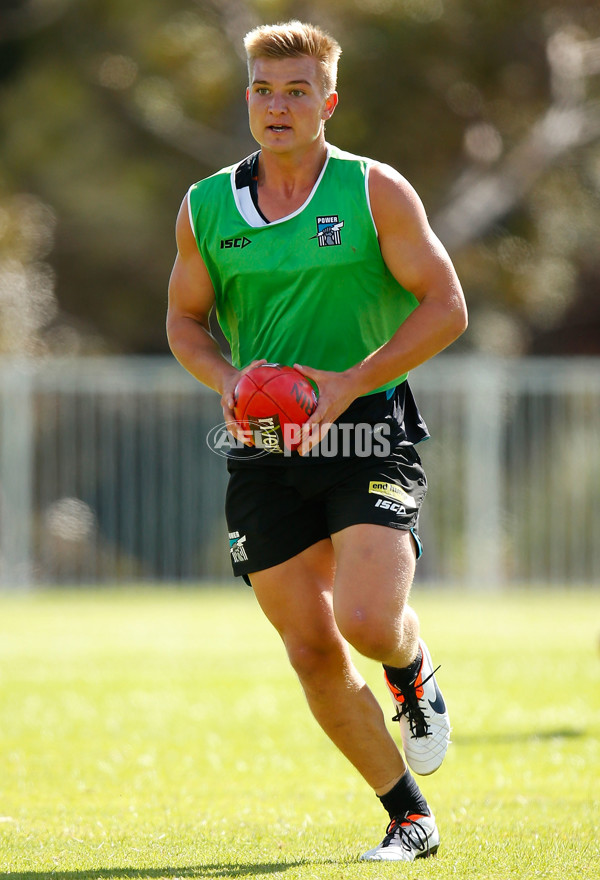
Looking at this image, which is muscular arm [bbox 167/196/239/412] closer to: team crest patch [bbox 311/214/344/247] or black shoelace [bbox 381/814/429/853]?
team crest patch [bbox 311/214/344/247]

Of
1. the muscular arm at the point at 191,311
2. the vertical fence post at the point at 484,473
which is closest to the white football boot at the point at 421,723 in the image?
the muscular arm at the point at 191,311

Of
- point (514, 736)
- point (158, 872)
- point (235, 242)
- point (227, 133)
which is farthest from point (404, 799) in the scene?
point (227, 133)

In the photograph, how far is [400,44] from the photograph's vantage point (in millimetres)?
22016

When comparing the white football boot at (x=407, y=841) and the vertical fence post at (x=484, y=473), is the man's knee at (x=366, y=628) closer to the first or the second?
the white football boot at (x=407, y=841)

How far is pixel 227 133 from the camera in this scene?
22094mm

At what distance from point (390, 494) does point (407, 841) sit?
47.8 inches

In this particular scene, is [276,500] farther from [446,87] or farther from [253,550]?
[446,87]

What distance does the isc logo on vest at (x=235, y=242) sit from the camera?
197 inches

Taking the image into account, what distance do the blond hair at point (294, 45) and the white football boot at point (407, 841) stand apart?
2.65 meters

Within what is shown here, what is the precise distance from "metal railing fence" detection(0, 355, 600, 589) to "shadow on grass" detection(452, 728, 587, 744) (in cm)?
1146

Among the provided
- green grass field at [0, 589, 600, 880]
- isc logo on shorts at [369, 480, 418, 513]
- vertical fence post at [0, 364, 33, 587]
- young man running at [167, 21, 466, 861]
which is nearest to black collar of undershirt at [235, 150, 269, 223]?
young man running at [167, 21, 466, 861]

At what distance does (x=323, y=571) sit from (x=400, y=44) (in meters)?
18.3

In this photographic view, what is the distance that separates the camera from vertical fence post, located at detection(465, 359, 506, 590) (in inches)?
779

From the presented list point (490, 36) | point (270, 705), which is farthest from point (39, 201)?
point (270, 705)
